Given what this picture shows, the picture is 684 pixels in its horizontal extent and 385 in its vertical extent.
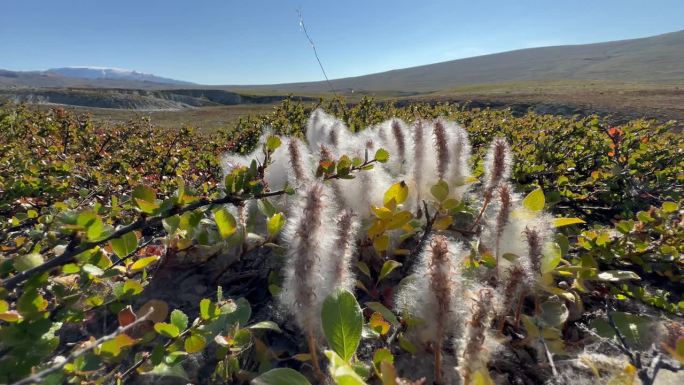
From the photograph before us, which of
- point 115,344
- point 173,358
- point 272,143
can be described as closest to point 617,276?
point 272,143

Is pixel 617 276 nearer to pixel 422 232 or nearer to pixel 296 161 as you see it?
pixel 422 232

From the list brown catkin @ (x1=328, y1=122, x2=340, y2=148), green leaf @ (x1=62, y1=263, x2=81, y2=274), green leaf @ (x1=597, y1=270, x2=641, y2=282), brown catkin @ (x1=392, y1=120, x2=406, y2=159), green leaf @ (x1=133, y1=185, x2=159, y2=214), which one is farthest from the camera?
brown catkin @ (x1=328, y1=122, x2=340, y2=148)

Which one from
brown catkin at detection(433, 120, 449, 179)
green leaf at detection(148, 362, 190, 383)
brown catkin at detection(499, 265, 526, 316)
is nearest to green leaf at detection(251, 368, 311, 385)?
green leaf at detection(148, 362, 190, 383)

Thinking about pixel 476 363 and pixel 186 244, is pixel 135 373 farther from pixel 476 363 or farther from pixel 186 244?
pixel 476 363

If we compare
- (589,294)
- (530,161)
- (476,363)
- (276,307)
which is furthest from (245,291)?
(530,161)

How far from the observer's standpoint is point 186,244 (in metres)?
1.53

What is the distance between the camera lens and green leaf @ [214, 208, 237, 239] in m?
1.40

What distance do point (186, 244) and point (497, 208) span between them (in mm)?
1099

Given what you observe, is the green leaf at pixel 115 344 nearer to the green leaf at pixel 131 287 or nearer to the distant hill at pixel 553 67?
the green leaf at pixel 131 287

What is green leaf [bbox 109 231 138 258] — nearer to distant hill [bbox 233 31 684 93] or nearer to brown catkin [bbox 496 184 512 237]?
brown catkin [bbox 496 184 512 237]

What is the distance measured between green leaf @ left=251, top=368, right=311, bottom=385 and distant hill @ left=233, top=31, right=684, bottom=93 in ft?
258

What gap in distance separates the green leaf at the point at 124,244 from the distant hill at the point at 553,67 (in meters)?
78.2

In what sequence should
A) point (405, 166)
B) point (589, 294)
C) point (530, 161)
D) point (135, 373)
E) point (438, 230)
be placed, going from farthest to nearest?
point (530, 161) < point (405, 166) < point (438, 230) < point (589, 294) < point (135, 373)

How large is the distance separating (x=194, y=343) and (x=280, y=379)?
0.97 ft
